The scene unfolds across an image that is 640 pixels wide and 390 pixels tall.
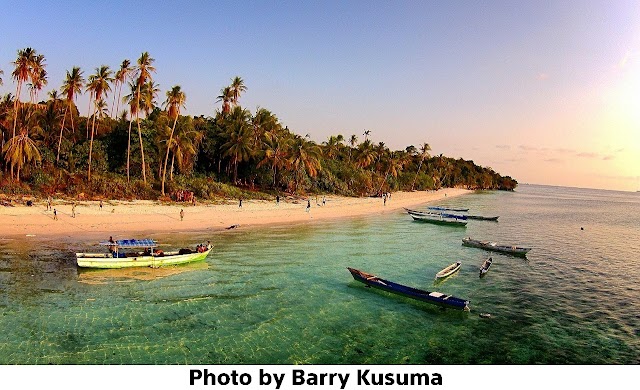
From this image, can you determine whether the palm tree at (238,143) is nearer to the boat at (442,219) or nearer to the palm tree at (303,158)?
the palm tree at (303,158)

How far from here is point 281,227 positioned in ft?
145

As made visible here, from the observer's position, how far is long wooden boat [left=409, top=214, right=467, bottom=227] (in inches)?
2148

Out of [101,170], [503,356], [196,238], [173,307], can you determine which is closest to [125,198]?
[101,170]

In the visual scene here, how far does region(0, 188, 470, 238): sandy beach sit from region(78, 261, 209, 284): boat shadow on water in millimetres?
10227

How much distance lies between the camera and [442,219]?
55.5 m

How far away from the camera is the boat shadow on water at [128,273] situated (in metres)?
22.6

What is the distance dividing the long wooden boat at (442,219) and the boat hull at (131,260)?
37765 millimetres

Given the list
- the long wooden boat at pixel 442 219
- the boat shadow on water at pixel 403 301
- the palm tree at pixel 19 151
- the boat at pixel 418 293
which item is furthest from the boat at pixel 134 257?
the long wooden boat at pixel 442 219

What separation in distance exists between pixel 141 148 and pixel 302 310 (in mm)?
41842

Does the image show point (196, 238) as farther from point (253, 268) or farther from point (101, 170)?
point (101, 170)

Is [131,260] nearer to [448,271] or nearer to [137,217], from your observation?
[137,217]

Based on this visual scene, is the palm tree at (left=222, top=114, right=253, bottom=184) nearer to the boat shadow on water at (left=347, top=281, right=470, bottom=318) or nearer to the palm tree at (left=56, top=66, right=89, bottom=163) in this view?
the palm tree at (left=56, top=66, right=89, bottom=163)

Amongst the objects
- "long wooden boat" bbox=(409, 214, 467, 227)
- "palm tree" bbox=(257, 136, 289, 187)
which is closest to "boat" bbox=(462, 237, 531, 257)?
"long wooden boat" bbox=(409, 214, 467, 227)

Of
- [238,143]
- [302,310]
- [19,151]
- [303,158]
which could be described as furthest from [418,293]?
[303,158]
